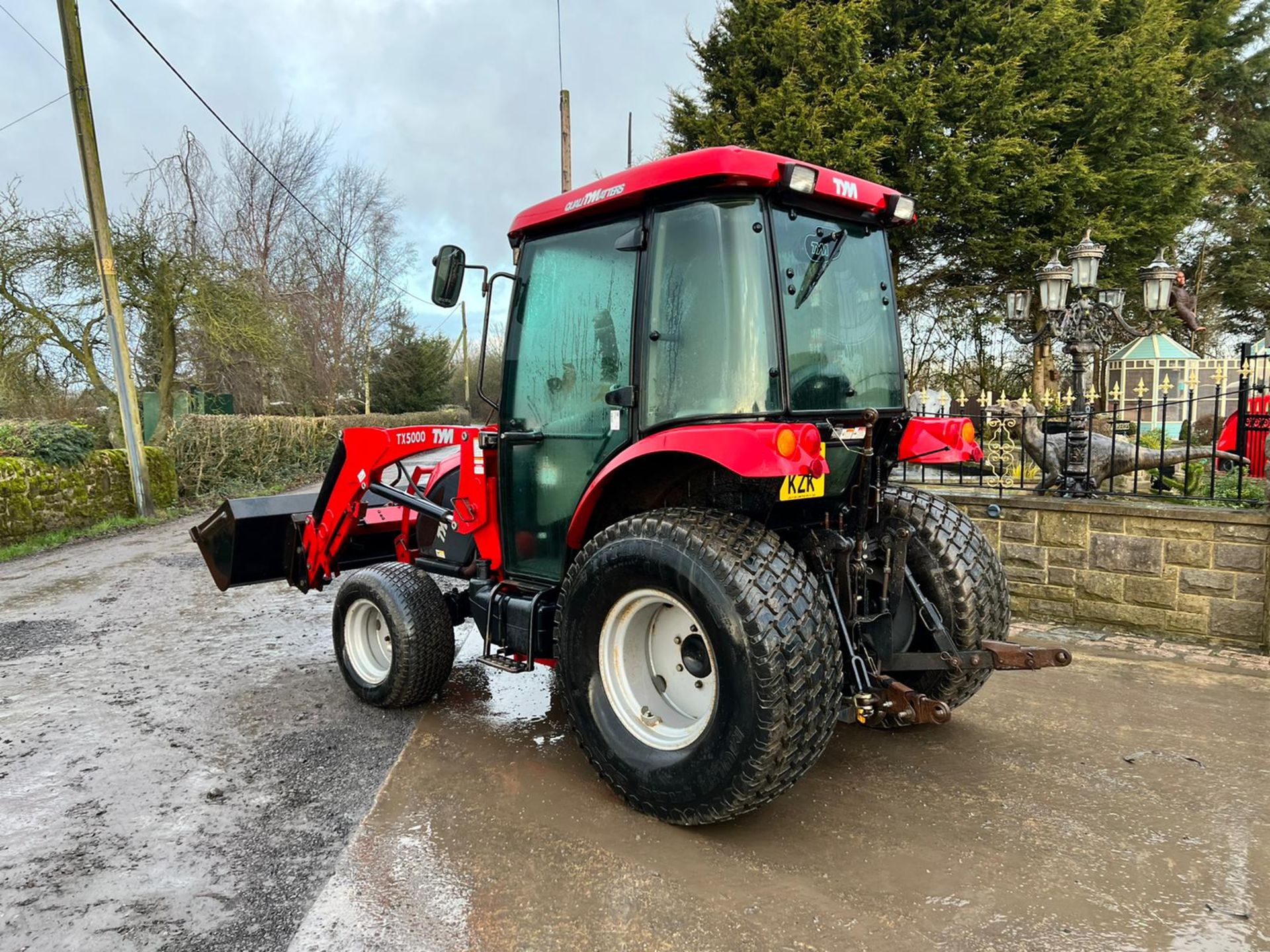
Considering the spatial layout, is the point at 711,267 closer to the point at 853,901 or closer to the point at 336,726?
the point at 853,901

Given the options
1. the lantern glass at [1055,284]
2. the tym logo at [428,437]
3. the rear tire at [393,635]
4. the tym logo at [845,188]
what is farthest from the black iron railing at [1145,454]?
the rear tire at [393,635]

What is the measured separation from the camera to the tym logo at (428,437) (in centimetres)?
428

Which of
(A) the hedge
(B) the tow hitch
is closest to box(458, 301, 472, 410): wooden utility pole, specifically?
(A) the hedge

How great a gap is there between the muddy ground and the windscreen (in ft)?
5.13

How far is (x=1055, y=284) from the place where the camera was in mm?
6500

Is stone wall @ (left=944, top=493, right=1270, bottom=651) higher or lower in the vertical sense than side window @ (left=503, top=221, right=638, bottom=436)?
lower

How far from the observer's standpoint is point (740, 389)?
115 inches

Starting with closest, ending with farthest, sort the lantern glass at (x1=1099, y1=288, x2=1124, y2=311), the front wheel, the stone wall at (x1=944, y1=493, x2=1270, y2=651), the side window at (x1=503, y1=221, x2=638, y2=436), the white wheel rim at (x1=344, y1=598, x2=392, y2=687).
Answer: the side window at (x1=503, y1=221, x2=638, y2=436), the front wheel, the white wheel rim at (x1=344, y1=598, x2=392, y2=687), the stone wall at (x1=944, y1=493, x2=1270, y2=651), the lantern glass at (x1=1099, y1=288, x2=1124, y2=311)

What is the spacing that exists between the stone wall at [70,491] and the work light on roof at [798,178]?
10.5 meters

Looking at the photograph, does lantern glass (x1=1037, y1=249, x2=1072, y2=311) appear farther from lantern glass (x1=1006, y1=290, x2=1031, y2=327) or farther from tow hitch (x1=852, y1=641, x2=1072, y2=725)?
tow hitch (x1=852, y1=641, x2=1072, y2=725)

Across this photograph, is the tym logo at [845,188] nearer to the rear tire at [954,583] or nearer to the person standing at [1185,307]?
the rear tire at [954,583]

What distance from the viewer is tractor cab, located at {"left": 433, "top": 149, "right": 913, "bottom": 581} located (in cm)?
294

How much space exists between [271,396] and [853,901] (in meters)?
22.0

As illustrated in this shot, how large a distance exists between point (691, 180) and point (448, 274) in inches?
50.7
